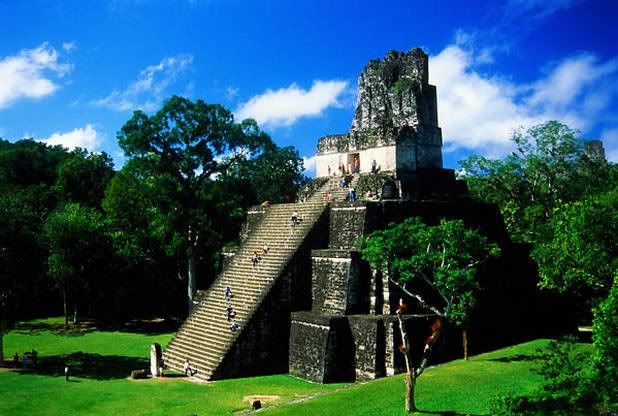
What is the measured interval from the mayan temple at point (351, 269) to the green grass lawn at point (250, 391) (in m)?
1.05

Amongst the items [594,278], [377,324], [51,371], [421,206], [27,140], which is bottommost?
[51,371]

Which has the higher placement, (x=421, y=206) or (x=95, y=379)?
(x=421, y=206)

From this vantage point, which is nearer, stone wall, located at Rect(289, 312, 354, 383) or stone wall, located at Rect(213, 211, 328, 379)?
stone wall, located at Rect(289, 312, 354, 383)

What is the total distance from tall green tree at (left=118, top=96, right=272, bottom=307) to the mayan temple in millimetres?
4986

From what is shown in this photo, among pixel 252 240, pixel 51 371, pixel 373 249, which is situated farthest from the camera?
pixel 252 240

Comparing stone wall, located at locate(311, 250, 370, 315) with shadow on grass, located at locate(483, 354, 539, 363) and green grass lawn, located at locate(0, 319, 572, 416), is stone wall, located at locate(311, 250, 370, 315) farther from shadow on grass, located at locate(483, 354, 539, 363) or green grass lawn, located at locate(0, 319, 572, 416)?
shadow on grass, located at locate(483, 354, 539, 363)

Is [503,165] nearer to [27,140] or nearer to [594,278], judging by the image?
[594,278]

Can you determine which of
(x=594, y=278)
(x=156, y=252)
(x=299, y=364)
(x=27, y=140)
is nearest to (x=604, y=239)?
(x=594, y=278)

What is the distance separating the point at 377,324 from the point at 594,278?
5.58 metres

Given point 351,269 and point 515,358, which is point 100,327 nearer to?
point 351,269

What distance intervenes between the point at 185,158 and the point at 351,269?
12211 mm

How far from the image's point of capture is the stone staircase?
16.8 m

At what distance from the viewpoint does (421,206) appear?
18.2 metres

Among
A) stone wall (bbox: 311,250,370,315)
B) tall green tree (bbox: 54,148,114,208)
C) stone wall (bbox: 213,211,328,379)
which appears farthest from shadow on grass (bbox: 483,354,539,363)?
tall green tree (bbox: 54,148,114,208)
